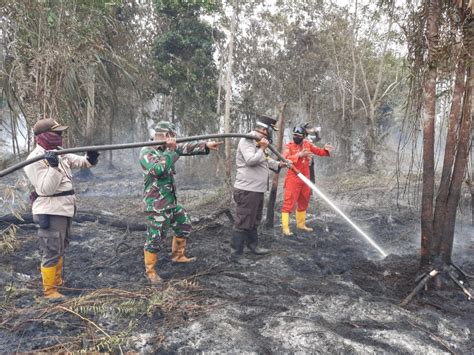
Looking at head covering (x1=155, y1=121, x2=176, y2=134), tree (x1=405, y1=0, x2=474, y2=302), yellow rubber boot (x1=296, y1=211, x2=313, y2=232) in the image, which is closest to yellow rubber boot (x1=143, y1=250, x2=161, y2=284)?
head covering (x1=155, y1=121, x2=176, y2=134)

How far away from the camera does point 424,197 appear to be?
4109mm

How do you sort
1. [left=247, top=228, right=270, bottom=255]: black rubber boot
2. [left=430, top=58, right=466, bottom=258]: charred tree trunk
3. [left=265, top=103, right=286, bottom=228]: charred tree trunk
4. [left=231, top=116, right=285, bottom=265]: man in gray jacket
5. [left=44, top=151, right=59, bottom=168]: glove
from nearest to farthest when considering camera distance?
1. [left=44, top=151, right=59, bottom=168]: glove
2. [left=430, top=58, right=466, bottom=258]: charred tree trunk
3. [left=231, top=116, right=285, bottom=265]: man in gray jacket
4. [left=247, top=228, right=270, bottom=255]: black rubber boot
5. [left=265, top=103, right=286, bottom=228]: charred tree trunk

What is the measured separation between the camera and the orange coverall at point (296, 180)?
602 cm

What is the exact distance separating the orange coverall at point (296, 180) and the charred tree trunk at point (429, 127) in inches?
83.9

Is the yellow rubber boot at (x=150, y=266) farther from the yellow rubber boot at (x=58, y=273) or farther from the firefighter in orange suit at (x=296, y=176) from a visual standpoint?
the firefighter in orange suit at (x=296, y=176)

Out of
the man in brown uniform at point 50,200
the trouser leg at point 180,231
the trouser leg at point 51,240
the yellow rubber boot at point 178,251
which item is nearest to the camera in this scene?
the man in brown uniform at point 50,200

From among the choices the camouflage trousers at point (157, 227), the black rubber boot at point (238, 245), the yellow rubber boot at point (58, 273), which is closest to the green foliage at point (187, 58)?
the black rubber boot at point (238, 245)

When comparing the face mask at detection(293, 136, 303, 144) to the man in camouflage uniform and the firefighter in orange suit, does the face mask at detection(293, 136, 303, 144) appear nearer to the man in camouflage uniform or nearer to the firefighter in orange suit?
the firefighter in orange suit

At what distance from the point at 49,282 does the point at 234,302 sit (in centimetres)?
183

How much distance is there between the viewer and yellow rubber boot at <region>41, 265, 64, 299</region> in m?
3.55

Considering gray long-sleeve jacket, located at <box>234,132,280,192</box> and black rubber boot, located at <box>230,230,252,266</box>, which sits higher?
gray long-sleeve jacket, located at <box>234,132,280,192</box>

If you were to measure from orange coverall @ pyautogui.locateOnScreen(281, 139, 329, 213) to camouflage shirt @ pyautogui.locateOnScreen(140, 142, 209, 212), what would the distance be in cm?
216

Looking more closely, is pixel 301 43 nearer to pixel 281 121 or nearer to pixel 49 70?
pixel 281 121

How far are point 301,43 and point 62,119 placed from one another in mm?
13240
